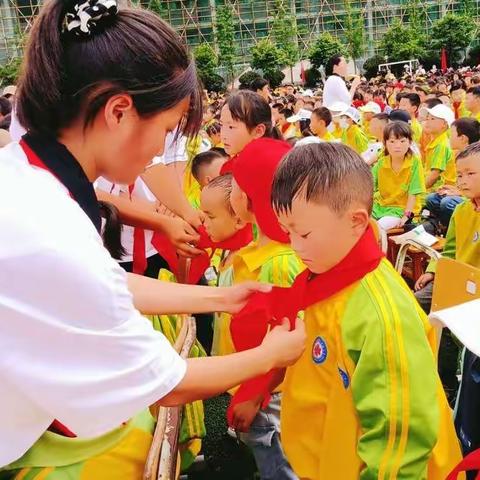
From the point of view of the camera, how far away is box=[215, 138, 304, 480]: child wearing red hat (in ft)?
6.05

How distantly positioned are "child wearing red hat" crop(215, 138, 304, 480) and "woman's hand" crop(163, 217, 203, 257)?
19 centimetres

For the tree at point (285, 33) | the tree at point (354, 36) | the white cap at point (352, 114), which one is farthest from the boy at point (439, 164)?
the tree at point (354, 36)

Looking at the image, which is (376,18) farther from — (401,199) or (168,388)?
(168,388)

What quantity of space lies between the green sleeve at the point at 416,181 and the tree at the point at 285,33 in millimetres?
26699

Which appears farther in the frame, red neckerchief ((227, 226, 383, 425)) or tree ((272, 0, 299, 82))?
tree ((272, 0, 299, 82))

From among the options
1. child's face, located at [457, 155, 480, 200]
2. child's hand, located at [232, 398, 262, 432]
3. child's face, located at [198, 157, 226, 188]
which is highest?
child's face, located at [457, 155, 480, 200]

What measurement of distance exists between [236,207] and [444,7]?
42.6 m

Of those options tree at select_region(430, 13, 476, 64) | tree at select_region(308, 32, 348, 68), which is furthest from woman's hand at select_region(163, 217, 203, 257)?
tree at select_region(430, 13, 476, 64)

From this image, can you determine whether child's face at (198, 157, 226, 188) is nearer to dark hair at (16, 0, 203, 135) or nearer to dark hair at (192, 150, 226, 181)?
dark hair at (192, 150, 226, 181)

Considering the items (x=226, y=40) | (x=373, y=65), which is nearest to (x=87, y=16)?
(x=373, y=65)

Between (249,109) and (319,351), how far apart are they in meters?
2.14

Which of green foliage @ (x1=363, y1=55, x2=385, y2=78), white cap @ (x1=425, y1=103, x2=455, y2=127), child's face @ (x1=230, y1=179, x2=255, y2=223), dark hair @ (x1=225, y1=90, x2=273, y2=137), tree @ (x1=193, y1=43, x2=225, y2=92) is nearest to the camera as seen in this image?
child's face @ (x1=230, y1=179, x2=255, y2=223)

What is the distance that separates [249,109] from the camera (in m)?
3.30

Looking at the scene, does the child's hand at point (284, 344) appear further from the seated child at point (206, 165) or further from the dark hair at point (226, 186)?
the seated child at point (206, 165)
